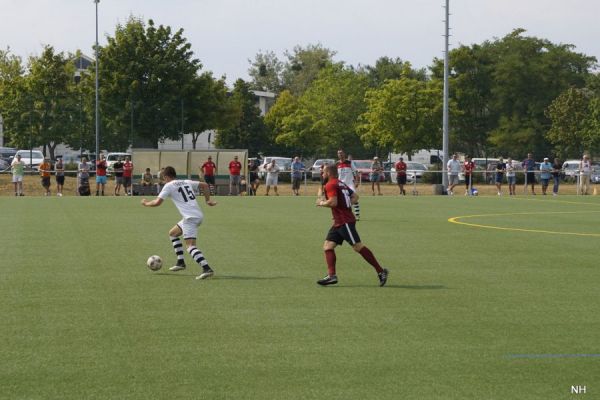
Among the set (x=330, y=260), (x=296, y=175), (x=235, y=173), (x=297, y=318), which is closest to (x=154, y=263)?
(x=330, y=260)

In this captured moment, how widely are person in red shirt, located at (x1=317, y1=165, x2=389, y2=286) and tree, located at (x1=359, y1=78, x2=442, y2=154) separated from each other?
60627 mm

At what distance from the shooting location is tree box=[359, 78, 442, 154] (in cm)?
7381

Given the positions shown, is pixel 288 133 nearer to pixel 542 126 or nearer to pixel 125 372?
pixel 542 126

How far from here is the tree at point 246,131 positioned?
88.8 metres

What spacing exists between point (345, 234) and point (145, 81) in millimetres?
56350

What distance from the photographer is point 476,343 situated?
9.43 metres

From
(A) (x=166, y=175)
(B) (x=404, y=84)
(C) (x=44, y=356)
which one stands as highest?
(B) (x=404, y=84)

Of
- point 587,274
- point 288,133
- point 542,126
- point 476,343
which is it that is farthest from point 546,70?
point 476,343

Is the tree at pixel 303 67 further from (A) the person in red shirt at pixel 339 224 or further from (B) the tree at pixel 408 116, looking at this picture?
(A) the person in red shirt at pixel 339 224

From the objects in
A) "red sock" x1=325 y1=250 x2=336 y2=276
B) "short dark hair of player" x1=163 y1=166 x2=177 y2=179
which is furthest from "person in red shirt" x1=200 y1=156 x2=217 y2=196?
"red sock" x1=325 y1=250 x2=336 y2=276

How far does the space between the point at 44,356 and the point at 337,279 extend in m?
5.69

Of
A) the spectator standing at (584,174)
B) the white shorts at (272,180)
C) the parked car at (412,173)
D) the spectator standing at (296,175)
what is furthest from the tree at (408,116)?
the white shorts at (272,180)

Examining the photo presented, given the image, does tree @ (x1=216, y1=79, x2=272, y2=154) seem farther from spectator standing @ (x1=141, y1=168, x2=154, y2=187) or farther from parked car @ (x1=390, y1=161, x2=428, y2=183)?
spectator standing @ (x1=141, y1=168, x2=154, y2=187)

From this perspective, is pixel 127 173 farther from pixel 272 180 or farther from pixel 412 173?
pixel 412 173
